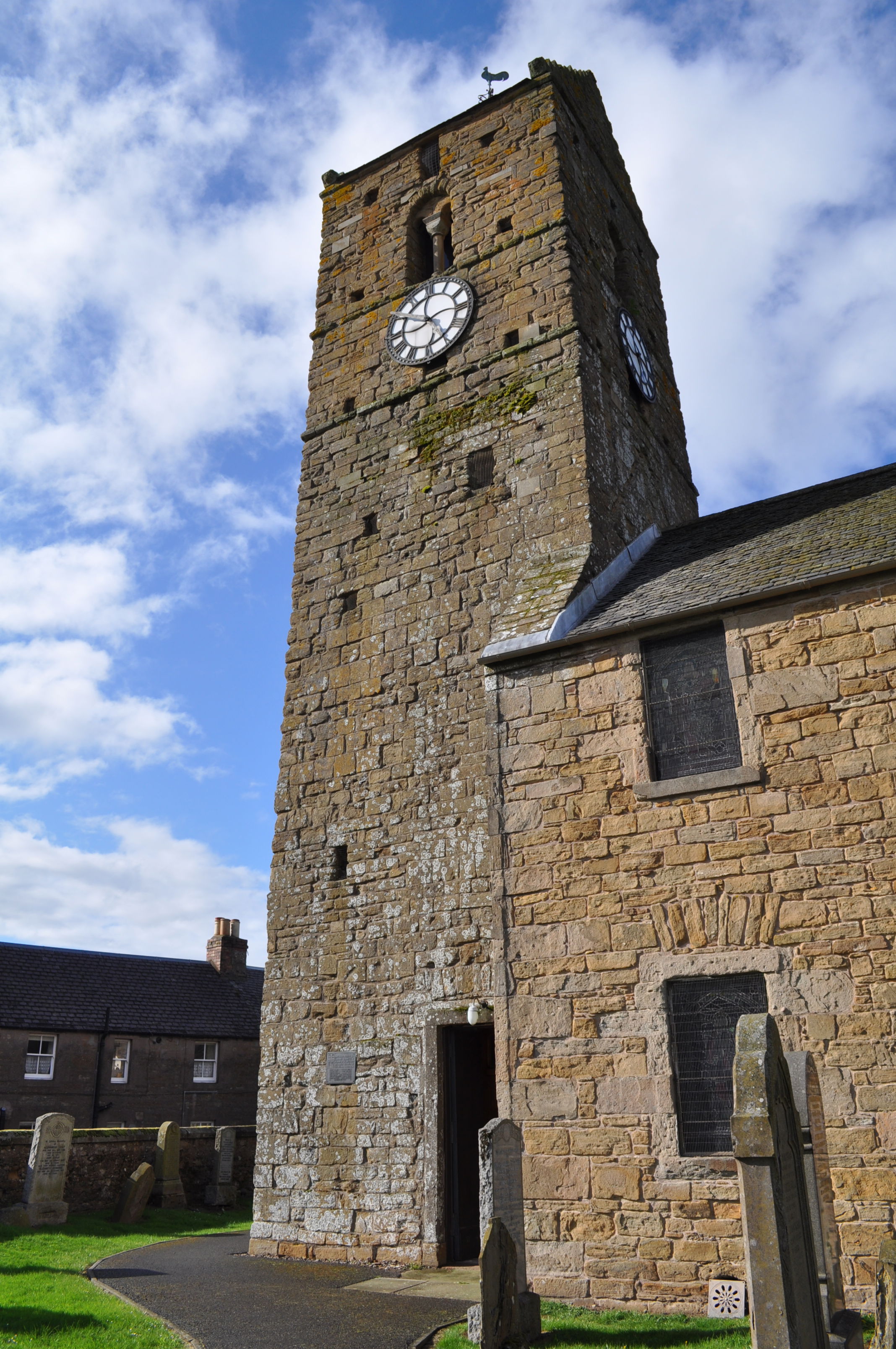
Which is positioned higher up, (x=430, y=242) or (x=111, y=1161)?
(x=430, y=242)

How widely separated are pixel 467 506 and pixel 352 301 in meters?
5.24

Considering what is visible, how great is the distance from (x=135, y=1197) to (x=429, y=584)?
34.8 feet

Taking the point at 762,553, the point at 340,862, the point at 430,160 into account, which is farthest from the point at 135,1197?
the point at 430,160

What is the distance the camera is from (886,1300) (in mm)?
5527


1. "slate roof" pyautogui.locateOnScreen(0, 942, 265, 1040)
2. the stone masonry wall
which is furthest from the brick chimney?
the stone masonry wall

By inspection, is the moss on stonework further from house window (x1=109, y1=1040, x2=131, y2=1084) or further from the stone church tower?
house window (x1=109, y1=1040, x2=131, y2=1084)

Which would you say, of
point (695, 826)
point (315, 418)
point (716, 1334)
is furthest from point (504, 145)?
point (716, 1334)

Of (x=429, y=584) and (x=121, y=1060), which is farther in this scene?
(x=121, y=1060)

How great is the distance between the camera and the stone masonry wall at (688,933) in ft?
23.9

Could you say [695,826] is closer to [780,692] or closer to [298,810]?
[780,692]

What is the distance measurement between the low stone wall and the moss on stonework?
11.8m

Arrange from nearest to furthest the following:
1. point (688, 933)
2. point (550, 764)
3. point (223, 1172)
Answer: point (688, 933) → point (550, 764) → point (223, 1172)

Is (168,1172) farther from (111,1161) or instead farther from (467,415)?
(467,415)

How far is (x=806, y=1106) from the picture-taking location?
628cm
